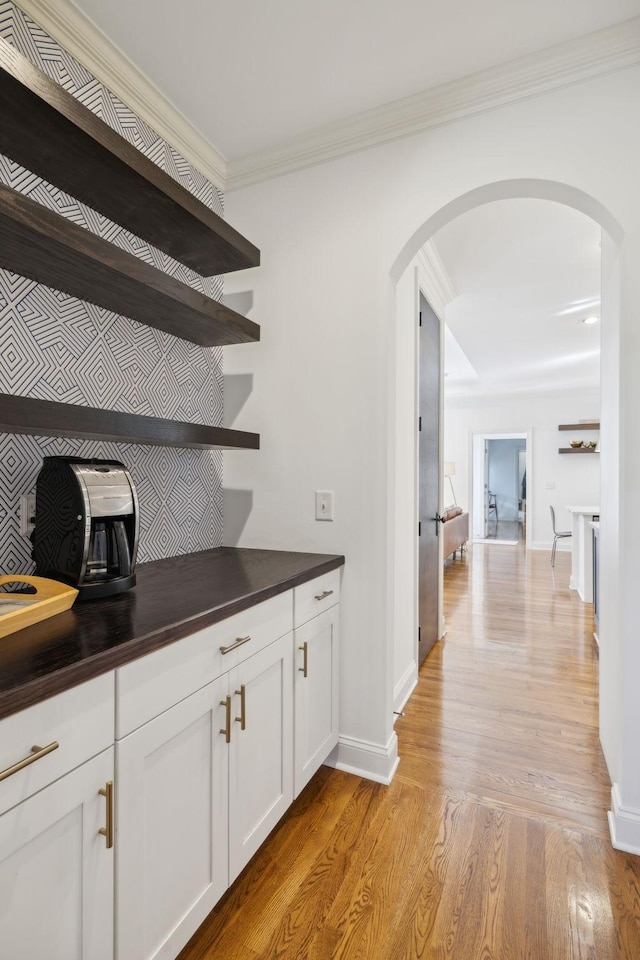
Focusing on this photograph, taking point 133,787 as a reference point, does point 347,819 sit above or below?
below

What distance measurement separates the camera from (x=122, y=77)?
172 centimetres

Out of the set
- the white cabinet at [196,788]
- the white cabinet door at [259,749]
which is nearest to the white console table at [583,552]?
the white cabinet door at [259,749]

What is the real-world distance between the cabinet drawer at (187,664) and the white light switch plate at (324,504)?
582 mm

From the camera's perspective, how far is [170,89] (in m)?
1.83

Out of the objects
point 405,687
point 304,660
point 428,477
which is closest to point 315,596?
point 304,660

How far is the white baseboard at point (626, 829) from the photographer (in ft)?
5.14

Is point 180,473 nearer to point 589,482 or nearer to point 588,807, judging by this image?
point 588,807

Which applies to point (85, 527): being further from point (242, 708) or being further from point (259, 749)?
point (259, 749)

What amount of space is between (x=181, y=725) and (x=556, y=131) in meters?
2.16

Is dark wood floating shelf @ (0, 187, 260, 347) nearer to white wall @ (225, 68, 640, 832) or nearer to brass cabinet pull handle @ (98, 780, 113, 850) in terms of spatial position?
white wall @ (225, 68, 640, 832)

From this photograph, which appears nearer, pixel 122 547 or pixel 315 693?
pixel 122 547

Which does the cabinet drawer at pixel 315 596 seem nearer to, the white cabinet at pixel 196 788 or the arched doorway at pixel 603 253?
the white cabinet at pixel 196 788

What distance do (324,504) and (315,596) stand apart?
412 mm

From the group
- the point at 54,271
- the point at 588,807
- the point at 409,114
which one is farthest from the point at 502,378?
the point at 54,271
